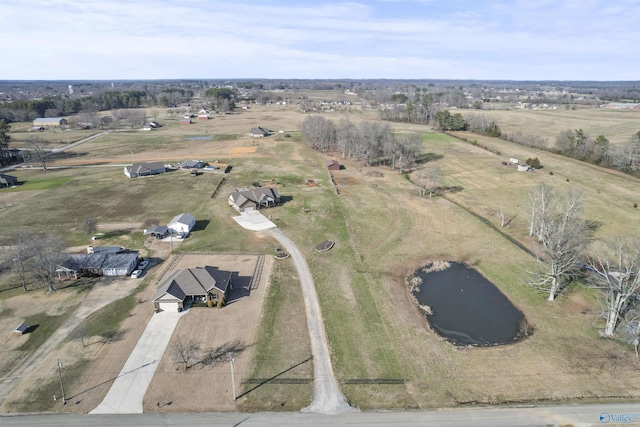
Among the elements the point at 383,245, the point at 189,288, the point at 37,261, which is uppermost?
the point at 37,261

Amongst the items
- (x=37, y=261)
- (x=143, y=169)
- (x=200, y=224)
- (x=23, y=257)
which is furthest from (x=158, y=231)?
(x=143, y=169)

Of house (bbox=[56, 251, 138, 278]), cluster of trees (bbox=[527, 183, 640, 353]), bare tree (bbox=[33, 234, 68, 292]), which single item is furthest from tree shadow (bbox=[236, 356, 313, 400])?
bare tree (bbox=[33, 234, 68, 292])

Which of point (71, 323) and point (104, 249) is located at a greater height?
point (104, 249)

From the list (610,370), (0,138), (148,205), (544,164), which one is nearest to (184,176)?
(148,205)

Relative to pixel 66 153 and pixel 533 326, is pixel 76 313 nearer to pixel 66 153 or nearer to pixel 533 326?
pixel 533 326

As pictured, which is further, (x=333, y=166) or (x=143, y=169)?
(x=333, y=166)

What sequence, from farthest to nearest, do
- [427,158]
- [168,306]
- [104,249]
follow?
[427,158] → [104,249] → [168,306]

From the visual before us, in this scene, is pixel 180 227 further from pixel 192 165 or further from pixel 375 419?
pixel 192 165

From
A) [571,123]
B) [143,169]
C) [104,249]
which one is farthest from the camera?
[571,123]
